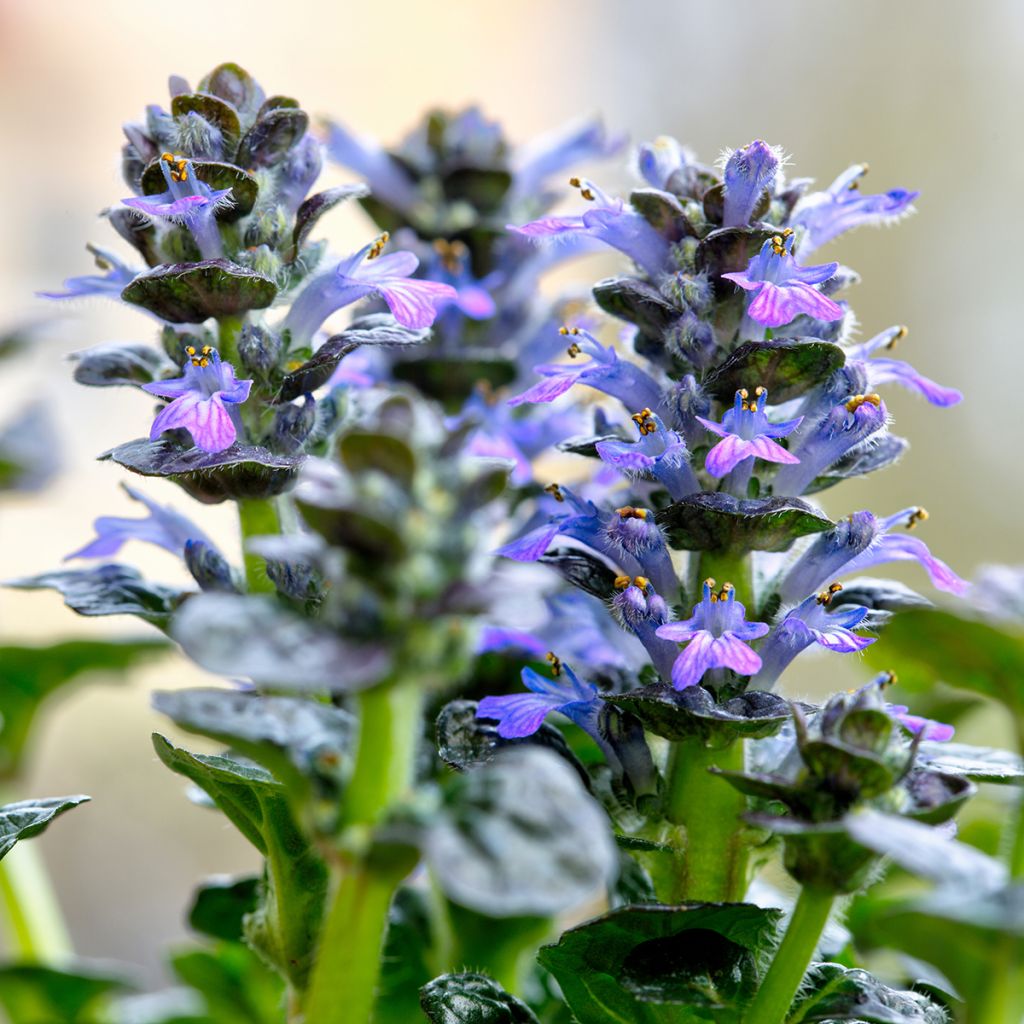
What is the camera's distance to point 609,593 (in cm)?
81

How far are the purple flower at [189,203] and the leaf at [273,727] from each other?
0.31 m

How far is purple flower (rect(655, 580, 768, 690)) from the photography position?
0.70m

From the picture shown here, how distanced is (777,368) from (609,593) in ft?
0.57

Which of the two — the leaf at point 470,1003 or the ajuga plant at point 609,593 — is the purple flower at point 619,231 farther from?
the leaf at point 470,1003

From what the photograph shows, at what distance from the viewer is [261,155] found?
0.83m

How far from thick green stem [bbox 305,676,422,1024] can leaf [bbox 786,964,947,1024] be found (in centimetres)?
26

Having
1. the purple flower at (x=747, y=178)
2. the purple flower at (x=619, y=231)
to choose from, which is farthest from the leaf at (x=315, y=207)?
the purple flower at (x=747, y=178)

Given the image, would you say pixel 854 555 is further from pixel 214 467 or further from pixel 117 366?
pixel 117 366

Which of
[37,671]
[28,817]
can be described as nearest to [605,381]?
[28,817]

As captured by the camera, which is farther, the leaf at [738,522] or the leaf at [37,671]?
the leaf at [37,671]

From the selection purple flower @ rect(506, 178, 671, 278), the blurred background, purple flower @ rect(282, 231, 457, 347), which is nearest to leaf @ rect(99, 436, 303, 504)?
purple flower @ rect(282, 231, 457, 347)

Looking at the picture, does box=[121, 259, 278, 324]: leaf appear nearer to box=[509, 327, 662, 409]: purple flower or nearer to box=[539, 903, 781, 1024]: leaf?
box=[509, 327, 662, 409]: purple flower

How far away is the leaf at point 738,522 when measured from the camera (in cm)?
74

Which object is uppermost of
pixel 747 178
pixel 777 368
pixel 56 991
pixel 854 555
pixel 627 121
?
pixel 627 121
